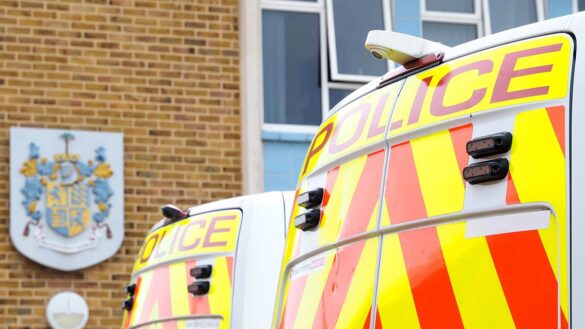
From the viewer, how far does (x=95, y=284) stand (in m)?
11.1

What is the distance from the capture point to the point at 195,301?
18.9 feet

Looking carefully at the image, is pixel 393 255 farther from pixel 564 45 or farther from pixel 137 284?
pixel 137 284

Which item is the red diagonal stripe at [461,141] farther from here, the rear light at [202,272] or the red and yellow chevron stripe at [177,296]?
the rear light at [202,272]

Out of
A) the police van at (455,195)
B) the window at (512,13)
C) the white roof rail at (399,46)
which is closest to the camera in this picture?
the police van at (455,195)

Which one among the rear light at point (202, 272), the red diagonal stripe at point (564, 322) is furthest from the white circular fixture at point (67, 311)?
the red diagonal stripe at point (564, 322)

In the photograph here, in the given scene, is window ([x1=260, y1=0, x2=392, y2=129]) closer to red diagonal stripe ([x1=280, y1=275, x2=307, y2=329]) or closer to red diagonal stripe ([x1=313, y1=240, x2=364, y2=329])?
red diagonal stripe ([x1=280, y1=275, x2=307, y2=329])

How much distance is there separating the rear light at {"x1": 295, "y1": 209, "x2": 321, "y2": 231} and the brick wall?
24.7 ft

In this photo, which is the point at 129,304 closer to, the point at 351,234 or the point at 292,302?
the point at 292,302

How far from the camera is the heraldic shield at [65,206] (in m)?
11.0

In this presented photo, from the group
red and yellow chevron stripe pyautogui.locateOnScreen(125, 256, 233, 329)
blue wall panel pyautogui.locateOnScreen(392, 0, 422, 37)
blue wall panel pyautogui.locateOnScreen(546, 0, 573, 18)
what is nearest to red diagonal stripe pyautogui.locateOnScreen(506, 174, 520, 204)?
red and yellow chevron stripe pyautogui.locateOnScreen(125, 256, 233, 329)

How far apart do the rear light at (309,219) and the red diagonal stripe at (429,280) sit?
54cm

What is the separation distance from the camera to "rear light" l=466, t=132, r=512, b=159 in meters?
2.90

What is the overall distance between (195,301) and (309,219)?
2.16 metres

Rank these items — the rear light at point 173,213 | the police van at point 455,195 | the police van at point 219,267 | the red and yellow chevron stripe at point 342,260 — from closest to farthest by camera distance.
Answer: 1. the police van at point 455,195
2. the red and yellow chevron stripe at point 342,260
3. the police van at point 219,267
4. the rear light at point 173,213
